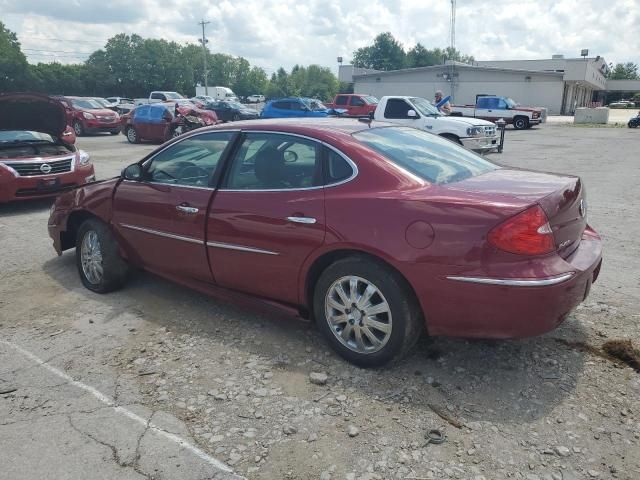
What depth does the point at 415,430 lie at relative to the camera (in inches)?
113

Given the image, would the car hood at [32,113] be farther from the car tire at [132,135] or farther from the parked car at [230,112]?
the parked car at [230,112]

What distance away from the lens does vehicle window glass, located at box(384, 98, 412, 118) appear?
50.7 feet

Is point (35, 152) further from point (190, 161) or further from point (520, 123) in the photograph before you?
point (520, 123)

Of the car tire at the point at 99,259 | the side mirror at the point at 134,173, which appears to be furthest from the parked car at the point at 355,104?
the side mirror at the point at 134,173

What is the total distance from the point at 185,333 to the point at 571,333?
2838mm

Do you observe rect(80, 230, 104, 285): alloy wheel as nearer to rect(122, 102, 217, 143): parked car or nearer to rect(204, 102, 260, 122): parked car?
rect(122, 102, 217, 143): parked car

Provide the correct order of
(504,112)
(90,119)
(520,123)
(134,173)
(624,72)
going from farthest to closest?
(624,72)
(504,112)
(520,123)
(90,119)
(134,173)

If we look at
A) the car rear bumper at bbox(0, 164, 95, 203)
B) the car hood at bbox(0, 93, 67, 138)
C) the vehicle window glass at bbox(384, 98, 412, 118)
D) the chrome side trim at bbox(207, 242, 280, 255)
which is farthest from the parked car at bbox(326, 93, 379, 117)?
the chrome side trim at bbox(207, 242, 280, 255)

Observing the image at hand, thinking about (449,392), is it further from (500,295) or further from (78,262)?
(78,262)

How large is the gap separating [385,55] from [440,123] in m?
113

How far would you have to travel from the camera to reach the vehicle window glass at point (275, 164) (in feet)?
12.0

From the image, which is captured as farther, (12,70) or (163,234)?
(12,70)

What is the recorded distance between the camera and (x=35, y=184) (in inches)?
327

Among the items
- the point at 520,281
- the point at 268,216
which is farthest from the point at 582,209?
the point at 268,216
